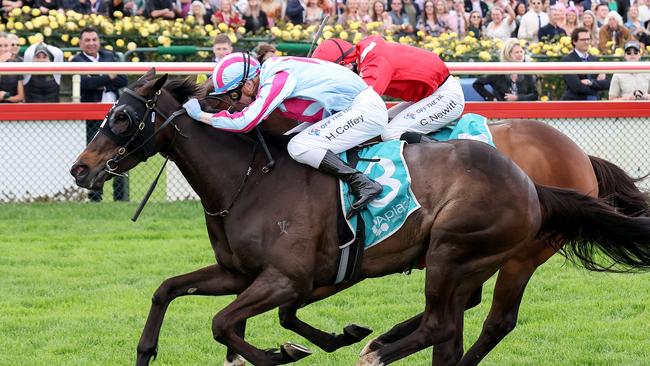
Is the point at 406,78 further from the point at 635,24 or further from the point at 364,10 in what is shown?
the point at 635,24

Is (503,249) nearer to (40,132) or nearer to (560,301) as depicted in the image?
(560,301)

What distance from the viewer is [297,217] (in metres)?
5.52

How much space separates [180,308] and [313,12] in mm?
7302

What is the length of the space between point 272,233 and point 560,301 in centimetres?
286

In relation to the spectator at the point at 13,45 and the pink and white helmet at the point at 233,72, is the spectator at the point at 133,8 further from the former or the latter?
the pink and white helmet at the point at 233,72

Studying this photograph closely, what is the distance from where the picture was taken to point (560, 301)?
25.3 ft

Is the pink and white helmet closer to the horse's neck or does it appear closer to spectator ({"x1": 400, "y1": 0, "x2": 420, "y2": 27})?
the horse's neck

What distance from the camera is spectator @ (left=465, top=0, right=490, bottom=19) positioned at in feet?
52.4

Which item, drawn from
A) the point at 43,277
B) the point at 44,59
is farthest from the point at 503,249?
the point at 44,59

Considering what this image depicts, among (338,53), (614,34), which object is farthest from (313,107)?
(614,34)

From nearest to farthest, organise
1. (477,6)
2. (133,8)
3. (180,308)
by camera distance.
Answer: (180,308), (133,8), (477,6)

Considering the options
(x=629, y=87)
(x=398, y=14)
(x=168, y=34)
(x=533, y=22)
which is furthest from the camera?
(x=398, y=14)

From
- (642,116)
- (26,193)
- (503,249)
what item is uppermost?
(503,249)

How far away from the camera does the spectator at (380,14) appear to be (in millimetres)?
13984
